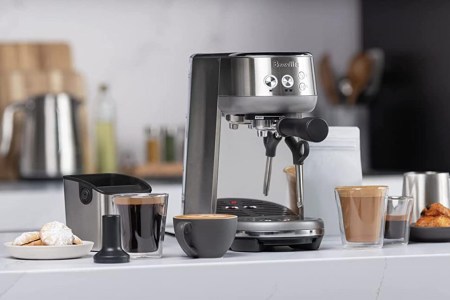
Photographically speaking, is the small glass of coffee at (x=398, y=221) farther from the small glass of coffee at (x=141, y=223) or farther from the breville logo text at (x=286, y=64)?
the small glass of coffee at (x=141, y=223)

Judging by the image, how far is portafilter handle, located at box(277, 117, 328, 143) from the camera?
1468 millimetres

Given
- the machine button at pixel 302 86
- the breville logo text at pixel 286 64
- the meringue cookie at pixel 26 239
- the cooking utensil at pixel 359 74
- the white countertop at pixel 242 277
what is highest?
the cooking utensil at pixel 359 74

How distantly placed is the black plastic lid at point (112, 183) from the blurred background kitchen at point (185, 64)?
5.85 feet

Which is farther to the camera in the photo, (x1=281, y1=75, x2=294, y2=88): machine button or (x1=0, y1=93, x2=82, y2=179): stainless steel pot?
(x1=0, y1=93, x2=82, y2=179): stainless steel pot


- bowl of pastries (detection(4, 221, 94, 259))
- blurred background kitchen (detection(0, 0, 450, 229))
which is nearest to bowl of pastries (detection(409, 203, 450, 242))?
bowl of pastries (detection(4, 221, 94, 259))

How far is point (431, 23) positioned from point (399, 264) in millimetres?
2336

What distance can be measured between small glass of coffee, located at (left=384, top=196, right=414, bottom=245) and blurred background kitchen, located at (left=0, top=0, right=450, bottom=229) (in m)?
1.97

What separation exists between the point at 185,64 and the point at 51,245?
8.22ft

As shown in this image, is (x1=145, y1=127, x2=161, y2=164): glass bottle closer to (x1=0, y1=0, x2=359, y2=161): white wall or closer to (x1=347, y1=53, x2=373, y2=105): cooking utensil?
(x1=0, y1=0, x2=359, y2=161): white wall

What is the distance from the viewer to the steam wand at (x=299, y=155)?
1583 mm

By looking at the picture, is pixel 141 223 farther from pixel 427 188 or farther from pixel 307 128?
pixel 427 188

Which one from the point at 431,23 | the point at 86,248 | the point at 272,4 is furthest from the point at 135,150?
the point at 86,248

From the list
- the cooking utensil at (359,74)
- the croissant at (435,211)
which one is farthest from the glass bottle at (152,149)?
the croissant at (435,211)

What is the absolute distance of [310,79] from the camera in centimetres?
161
